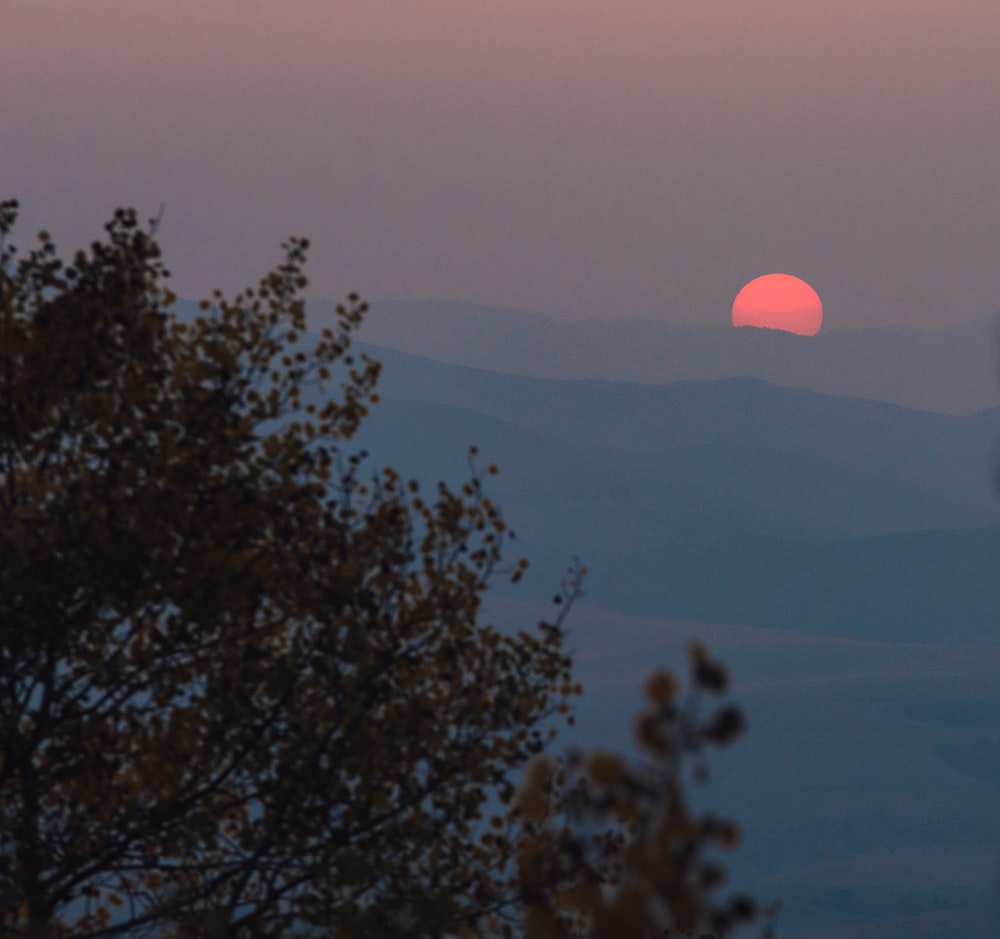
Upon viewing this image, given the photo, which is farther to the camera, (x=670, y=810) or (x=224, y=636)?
(x=224, y=636)

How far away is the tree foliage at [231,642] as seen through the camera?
37.4ft

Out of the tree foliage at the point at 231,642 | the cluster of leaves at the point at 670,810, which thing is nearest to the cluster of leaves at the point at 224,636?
the tree foliage at the point at 231,642

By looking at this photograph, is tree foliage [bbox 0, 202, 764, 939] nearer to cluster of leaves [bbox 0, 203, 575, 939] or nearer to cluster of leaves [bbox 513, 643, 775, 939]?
cluster of leaves [bbox 0, 203, 575, 939]

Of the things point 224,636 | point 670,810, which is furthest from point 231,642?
point 670,810

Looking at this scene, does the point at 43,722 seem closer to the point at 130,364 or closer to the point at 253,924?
the point at 253,924

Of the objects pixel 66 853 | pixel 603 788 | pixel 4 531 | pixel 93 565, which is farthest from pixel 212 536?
pixel 603 788

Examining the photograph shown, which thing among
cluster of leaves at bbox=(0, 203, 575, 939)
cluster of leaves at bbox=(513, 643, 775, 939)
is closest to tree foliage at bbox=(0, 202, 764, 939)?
cluster of leaves at bbox=(0, 203, 575, 939)

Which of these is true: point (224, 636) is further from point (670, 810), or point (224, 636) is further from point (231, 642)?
point (670, 810)

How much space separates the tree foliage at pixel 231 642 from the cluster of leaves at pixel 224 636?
0.03 metres

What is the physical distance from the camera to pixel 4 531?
10.6 metres

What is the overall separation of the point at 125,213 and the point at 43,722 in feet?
14.6

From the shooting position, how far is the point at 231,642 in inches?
482

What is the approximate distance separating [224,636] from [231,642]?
0.13 meters

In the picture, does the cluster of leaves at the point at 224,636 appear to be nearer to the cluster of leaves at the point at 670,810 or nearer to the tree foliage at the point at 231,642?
the tree foliage at the point at 231,642
